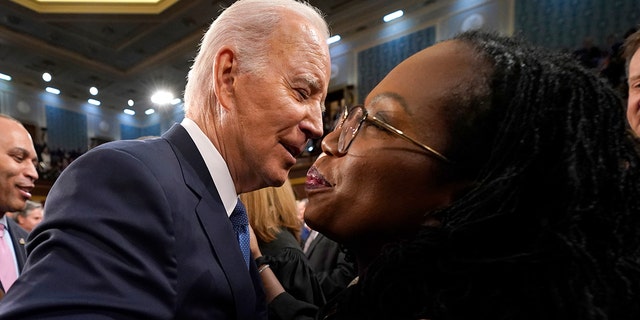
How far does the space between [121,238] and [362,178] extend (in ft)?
1.40

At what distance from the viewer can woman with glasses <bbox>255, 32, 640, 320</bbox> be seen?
1.90 feet

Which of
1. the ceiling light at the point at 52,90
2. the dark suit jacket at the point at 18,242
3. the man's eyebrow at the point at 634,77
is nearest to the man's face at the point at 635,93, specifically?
the man's eyebrow at the point at 634,77

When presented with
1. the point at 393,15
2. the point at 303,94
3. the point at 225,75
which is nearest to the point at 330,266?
the point at 303,94

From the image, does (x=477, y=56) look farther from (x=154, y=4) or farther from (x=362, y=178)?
(x=154, y=4)

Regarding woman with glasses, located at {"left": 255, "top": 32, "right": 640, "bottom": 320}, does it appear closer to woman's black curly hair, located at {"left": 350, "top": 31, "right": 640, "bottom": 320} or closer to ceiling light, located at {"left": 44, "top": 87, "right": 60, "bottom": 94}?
woman's black curly hair, located at {"left": 350, "top": 31, "right": 640, "bottom": 320}

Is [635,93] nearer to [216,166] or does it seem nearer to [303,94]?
[303,94]

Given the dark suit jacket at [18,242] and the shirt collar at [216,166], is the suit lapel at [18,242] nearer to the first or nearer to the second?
the dark suit jacket at [18,242]

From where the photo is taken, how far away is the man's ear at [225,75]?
1165 millimetres

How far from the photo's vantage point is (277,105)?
46.4 inches

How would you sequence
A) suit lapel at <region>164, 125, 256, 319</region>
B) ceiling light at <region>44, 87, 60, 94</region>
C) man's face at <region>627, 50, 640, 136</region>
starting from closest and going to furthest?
suit lapel at <region>164, 125, 256, 319</region> < man's face at <region>627, 50, 640, 136</region> < ceiling light at <region>44, 87, 60, 94</region>

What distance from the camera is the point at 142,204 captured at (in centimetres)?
82

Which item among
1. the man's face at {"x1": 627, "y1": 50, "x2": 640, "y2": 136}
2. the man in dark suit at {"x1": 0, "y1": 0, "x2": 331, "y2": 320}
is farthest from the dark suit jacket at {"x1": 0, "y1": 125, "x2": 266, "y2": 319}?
the man's face at {"x1": 627, "y1": 50, "x2": 640, "y2": 136}

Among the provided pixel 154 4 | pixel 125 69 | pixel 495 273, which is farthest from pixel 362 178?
pixel 125 69

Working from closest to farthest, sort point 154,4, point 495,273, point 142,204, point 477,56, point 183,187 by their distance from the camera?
1. point 495,273
2. point 477,56
3. point 142,204
4. point 183,187
5. point 154,4
